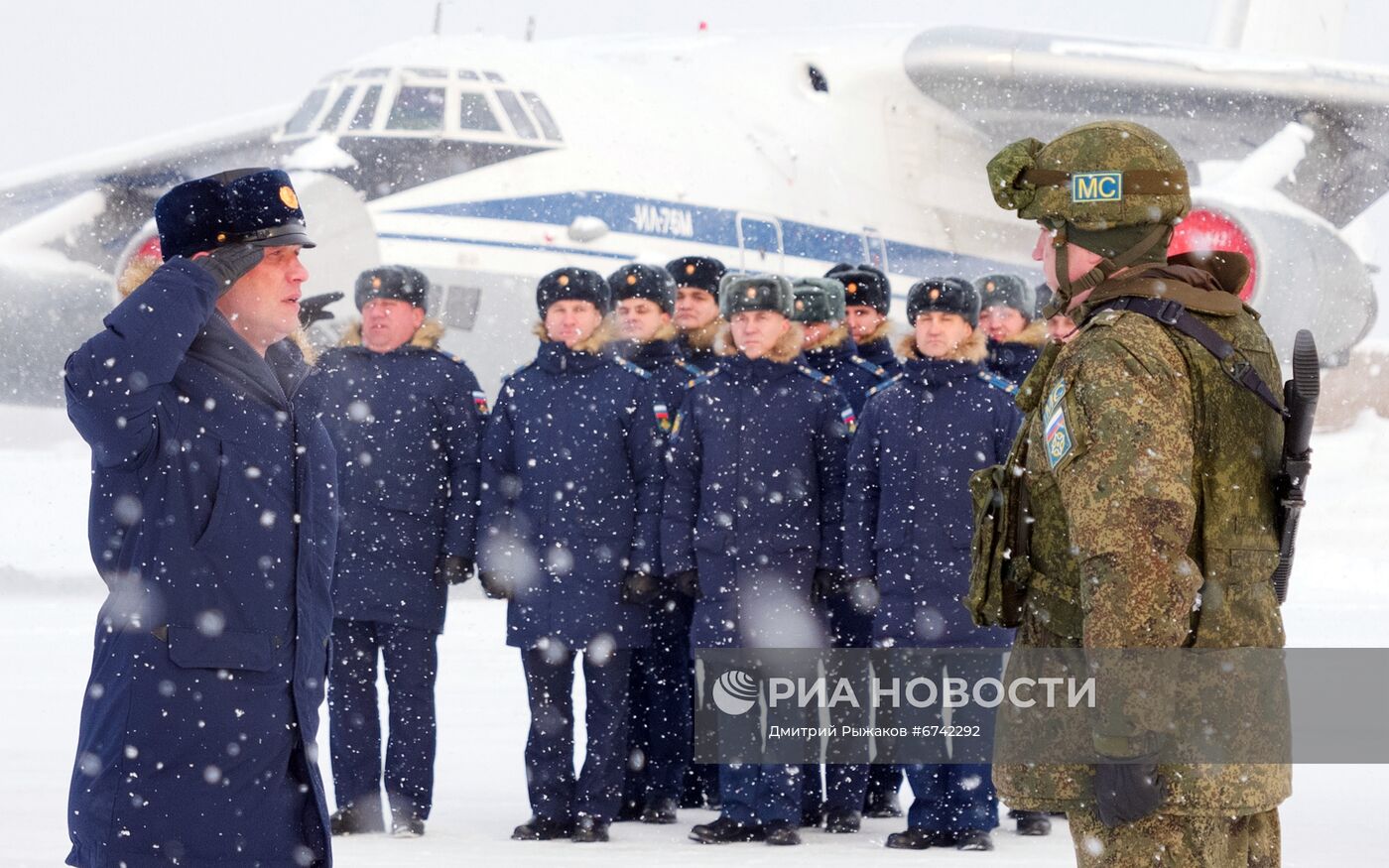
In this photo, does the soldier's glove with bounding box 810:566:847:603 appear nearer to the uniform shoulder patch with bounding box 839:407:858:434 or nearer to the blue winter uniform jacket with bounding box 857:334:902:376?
the uniform shoulder patch with bounding box 839:407:858:434

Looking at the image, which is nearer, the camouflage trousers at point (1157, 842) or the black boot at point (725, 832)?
the camouflage trousers at point (1157, 842)

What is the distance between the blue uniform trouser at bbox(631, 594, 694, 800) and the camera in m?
5.84

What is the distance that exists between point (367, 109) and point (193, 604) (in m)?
8.39

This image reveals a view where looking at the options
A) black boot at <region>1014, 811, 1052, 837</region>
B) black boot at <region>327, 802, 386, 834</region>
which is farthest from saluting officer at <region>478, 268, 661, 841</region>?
black boot at <region>1014, 811, 1052, 837</region>

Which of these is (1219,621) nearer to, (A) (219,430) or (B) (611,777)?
(A) (219,430)

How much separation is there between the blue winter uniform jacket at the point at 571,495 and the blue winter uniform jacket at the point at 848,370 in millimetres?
861

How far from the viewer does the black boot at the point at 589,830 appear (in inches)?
210

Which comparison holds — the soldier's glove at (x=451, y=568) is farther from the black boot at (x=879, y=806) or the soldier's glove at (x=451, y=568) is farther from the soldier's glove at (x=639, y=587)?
the black boot at (x=879, y=806)

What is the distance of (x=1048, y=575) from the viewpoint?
272 centimetres

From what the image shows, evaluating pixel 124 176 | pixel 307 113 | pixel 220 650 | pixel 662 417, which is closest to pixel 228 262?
pixel 220 650

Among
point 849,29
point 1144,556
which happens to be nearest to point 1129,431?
point 1144,556

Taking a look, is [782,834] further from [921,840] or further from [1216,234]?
[1216,234]

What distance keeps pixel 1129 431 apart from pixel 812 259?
10239 mm

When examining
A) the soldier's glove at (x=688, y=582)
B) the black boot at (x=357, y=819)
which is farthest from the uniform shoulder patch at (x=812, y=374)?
the black boot at (x=357, y=819)
